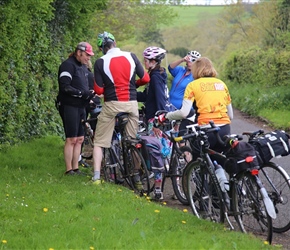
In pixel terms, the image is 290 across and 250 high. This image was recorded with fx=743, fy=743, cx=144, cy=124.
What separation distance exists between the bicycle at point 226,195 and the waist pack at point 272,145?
0.36 metres

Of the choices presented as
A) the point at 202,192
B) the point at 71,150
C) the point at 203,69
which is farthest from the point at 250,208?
the point at 71,150

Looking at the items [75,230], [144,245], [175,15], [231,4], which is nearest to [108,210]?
[75,230]

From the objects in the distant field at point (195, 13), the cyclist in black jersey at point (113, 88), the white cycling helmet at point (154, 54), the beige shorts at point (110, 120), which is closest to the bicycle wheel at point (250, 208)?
the cyclist in black jersey at point (113, 88)

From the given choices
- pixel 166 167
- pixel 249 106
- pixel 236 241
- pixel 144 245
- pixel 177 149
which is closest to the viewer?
pixel 144 245

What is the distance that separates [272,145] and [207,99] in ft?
3.32

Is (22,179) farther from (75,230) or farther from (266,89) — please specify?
(266,89)

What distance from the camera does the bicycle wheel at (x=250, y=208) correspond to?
7.30m

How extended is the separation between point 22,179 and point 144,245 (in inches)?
159

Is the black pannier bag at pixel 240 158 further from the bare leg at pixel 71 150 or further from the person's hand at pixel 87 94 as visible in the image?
the bare leg at pixel 71 150

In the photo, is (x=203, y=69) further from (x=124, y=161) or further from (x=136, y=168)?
(x=124, y=161)

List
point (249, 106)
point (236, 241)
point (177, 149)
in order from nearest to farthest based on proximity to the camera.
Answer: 1. point (236, 241)
2. point (177, 149)
3. point (249, 106)

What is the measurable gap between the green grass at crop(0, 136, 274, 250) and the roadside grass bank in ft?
34.7

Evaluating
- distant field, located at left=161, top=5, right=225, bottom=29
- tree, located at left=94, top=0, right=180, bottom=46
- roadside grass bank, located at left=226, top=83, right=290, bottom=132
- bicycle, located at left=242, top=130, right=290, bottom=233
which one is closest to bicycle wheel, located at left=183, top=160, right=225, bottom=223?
bicycle, located at left=242, top=130, right=290, bottom=233

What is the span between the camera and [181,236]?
686 cm
